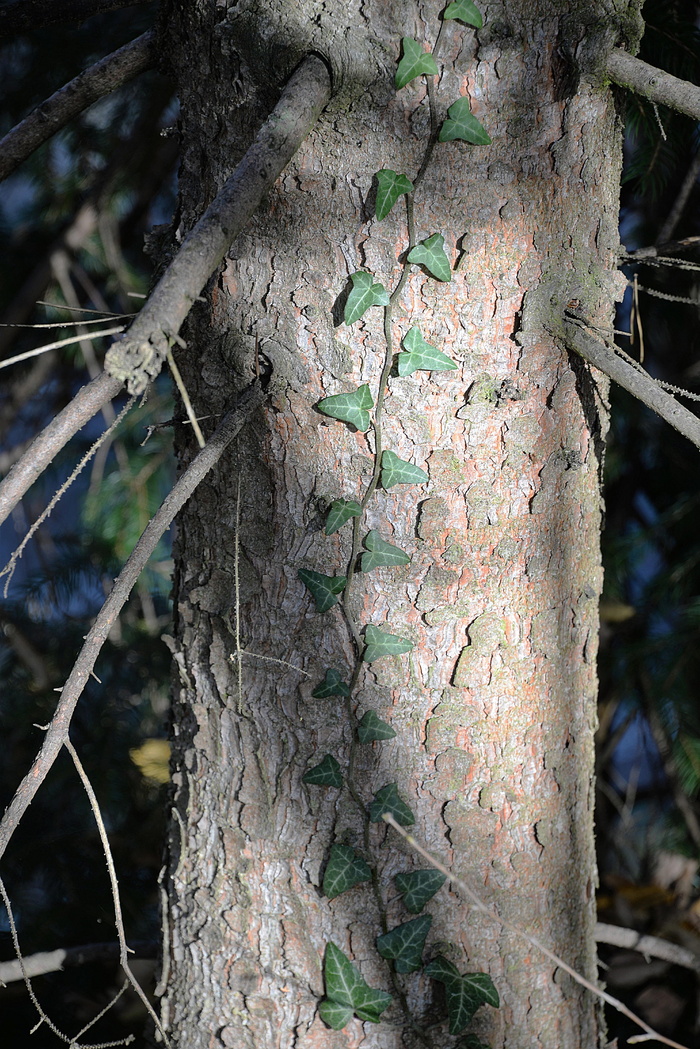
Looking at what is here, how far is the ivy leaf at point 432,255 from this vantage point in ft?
2.35

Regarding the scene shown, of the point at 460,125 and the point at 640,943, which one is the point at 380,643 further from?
the point at 640,943

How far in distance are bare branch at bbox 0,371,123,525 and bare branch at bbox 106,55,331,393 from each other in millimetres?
56

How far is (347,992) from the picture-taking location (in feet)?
2.61

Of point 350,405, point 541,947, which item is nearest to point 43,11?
point 350,405

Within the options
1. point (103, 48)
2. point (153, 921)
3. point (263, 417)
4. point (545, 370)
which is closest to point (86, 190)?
point (103, 48)

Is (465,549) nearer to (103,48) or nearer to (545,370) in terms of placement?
(545,370)

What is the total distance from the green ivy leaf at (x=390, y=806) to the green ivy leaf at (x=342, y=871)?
1.6 inches

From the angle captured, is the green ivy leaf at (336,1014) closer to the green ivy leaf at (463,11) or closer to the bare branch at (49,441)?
the bare branch at (49,441)

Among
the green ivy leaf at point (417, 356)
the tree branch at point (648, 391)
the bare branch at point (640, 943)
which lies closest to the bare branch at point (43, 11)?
the green ivy leaf at point (417, 356)

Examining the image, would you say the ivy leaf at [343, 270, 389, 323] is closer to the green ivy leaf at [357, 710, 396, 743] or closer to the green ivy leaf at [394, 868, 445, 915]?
the green ivy leaf at [357, 710, 396, 743]

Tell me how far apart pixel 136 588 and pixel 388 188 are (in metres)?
1.24

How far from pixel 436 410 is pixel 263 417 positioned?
0.53ft

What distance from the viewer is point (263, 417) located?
2.52 ft

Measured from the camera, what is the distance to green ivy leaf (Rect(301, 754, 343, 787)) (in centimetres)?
A: 79
